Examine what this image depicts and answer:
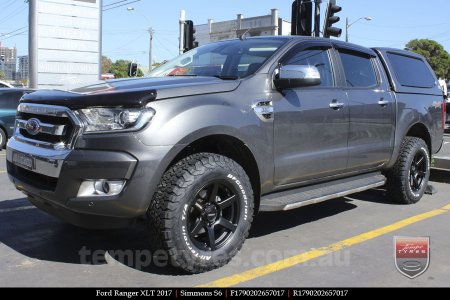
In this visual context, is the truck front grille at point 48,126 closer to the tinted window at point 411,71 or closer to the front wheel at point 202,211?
the front wheel at point 202,211

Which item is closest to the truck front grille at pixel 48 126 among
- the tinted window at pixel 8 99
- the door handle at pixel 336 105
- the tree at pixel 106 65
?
the door handle at pixel 336 105

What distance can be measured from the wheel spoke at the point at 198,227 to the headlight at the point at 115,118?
873mm

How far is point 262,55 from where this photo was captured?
4.51m

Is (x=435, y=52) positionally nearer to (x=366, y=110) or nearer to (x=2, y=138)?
(x=2, y=138)

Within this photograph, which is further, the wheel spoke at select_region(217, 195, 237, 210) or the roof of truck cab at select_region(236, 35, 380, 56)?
the roof of truck cab at select_region(236, 35, 380, 56)

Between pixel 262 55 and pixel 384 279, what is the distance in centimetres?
214

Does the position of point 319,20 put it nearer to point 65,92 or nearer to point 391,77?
point 391,77

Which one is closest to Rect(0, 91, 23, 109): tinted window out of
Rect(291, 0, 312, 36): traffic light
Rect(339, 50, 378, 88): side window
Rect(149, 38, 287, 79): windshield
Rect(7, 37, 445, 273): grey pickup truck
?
Rect(291, 0, 312, 36): traffic light

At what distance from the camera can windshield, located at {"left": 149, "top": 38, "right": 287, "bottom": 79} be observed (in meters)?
4.40

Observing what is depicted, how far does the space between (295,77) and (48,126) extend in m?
1.97

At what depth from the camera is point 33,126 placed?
12.5 feet

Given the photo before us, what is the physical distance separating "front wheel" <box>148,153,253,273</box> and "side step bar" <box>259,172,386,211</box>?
0.34m

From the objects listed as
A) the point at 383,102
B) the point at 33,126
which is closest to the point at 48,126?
the point at 33,126

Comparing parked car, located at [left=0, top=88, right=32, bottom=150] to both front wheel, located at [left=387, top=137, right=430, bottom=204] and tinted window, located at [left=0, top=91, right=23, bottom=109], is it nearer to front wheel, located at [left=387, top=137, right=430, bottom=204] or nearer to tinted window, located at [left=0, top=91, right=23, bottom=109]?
tinted window, located at [left=0, top=91, right=23, bottom=109]
